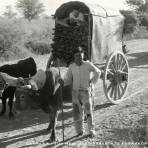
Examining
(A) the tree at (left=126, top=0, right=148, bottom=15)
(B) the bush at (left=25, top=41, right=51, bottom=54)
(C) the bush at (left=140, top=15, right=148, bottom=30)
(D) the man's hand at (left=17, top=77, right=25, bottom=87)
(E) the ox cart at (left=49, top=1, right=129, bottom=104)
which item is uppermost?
(A) the tree at (left=126, top=0, right=148, bottom=15)

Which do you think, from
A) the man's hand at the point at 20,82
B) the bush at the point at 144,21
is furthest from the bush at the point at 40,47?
the man's hand at the point at 20,82

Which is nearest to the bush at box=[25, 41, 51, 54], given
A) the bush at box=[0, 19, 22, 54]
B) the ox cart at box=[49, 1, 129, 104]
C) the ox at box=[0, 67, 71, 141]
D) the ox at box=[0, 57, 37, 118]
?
the bush at box=[0, 19, 22, 54]

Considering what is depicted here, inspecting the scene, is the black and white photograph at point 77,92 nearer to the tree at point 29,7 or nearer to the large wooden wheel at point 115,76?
the large wooden wheel at point 115,76

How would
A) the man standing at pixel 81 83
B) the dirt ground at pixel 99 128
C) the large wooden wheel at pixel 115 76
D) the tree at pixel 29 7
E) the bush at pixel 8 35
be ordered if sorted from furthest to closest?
the tree at pixel 29 7
the bush at pixel 8 35
the large wooden wheel at pixel 115 76
the man standing at pixel 81 83
the dirt ground at pixel 99 128

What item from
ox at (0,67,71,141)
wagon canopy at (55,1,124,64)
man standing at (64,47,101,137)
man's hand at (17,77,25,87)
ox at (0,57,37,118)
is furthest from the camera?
wagon canopy at (55,1,124,64)

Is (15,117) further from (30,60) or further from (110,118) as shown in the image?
(110,118)

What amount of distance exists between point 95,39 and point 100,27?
377 mm

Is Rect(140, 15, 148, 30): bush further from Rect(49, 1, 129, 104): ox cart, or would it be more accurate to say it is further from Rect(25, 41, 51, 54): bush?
Rect(49, 1, 129, 104): ox cart

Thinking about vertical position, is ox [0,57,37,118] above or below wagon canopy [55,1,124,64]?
below

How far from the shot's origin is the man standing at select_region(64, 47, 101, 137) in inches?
283

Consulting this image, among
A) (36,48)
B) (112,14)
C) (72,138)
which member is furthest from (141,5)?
(72,138)

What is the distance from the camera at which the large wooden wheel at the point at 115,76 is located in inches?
387

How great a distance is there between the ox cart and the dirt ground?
1.75ft

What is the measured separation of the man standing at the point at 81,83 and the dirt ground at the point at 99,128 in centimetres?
32
